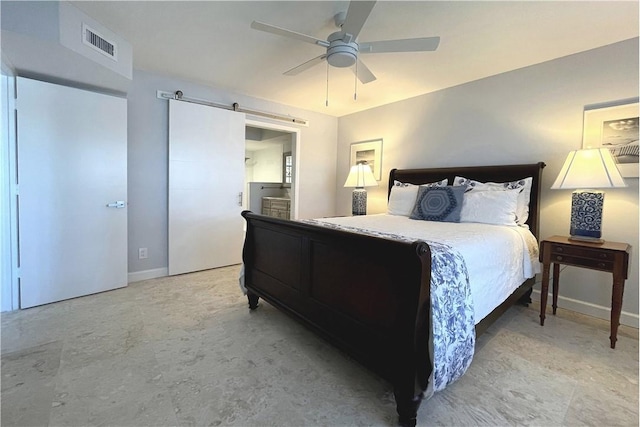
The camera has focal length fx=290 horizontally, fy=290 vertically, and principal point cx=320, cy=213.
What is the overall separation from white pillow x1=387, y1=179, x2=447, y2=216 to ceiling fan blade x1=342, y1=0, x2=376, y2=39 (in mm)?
2027

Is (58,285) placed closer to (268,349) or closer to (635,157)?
(268,349)

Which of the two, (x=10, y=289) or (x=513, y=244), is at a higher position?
(x=513, y=244)

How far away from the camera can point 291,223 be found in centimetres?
219

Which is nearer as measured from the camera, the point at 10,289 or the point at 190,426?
the point at 190,426

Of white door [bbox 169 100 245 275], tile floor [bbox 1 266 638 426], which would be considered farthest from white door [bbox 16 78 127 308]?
white door [bbox 169 100 245 275]

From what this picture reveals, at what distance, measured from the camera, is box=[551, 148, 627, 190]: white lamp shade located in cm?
223

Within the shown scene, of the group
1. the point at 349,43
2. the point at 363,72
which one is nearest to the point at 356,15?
the point at 349,43

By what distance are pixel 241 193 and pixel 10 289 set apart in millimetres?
2449

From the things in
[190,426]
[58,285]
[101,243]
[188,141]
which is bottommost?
[190,426]

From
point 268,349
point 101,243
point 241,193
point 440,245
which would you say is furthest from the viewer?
point 241,193

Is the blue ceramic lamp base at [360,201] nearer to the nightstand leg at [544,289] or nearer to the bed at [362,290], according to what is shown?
the bed at [362,290]

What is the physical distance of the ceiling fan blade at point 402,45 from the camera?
195 cm

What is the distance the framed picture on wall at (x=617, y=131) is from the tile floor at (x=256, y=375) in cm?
142

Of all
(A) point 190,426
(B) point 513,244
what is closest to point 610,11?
(B) point 513,244
